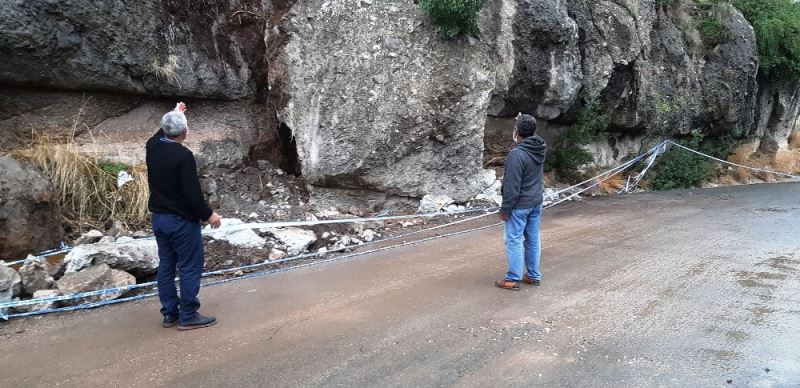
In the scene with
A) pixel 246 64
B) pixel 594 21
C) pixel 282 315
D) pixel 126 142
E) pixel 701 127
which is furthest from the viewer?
pixel 701 127

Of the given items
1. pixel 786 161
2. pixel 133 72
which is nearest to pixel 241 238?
pixel 133 72

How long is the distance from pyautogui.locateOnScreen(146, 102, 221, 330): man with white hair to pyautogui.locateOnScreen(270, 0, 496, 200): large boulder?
13.5 feet

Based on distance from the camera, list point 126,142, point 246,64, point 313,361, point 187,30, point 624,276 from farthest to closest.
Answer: point 246,64, point 187,30, point 126,142, point 624,276, point 313,361

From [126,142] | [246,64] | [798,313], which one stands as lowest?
[798,313]

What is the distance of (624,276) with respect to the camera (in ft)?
18.4

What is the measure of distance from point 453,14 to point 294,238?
4314mm

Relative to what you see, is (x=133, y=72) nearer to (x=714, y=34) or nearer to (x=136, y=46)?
(x=136, y=46)

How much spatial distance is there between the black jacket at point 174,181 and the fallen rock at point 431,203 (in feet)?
16.0

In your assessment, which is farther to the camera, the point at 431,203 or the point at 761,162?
the point at 761,162

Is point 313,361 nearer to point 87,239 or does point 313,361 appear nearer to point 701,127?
point 87,239

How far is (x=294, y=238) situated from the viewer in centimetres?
682

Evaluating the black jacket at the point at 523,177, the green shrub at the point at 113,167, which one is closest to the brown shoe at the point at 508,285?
the black jacket at the point at 523,177

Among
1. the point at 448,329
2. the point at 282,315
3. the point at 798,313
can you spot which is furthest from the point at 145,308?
the point at 798,313

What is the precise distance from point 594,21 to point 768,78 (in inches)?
344
